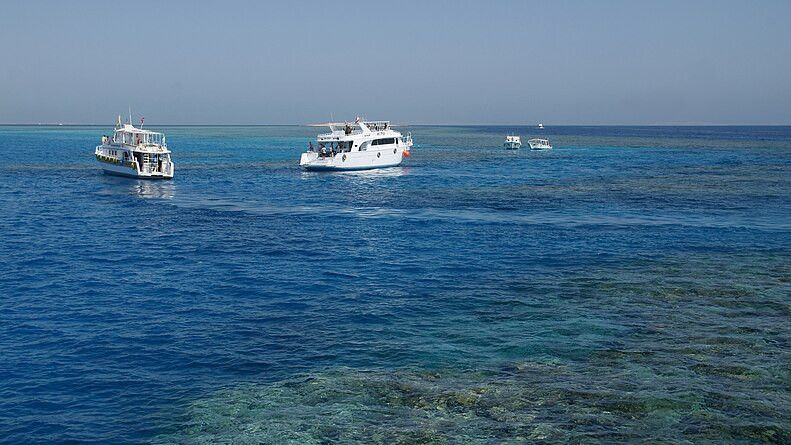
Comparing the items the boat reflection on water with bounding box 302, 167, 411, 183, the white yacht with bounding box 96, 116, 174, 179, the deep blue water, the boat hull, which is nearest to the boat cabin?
the white yacht with bounding box 96, 116, 174, 179

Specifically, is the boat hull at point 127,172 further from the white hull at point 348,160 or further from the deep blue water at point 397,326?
the deep blue water at point 397,326

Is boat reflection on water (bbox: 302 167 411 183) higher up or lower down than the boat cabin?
lower down

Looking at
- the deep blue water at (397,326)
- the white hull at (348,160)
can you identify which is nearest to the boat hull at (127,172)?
the white hull at (348,160)

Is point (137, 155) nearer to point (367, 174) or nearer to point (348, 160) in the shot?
point (348, 160)

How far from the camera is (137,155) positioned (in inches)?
3236

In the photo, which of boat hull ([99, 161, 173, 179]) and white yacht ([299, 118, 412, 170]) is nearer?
boat hull ([99, 161, 173, 179])

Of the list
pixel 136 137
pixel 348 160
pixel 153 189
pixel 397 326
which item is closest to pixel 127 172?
pixel 136 137

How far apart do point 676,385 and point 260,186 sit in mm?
63689

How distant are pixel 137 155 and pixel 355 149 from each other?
99.7ft

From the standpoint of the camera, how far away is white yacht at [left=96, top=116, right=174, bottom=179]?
80.6 metres

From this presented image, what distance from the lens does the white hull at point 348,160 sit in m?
95.8

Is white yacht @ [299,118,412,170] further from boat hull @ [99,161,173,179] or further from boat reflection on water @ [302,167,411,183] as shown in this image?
boat hull @ [99,161,173,179]

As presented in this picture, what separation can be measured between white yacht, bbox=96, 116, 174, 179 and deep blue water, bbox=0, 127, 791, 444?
89.1 ft

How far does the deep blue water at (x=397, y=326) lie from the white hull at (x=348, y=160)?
42094 millimetres
